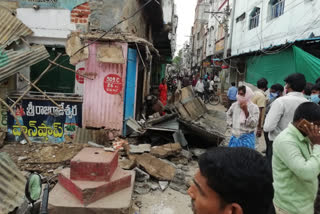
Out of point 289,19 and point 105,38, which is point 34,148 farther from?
point 289,19

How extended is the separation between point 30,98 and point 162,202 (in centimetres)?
455

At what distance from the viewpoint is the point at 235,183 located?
84cm

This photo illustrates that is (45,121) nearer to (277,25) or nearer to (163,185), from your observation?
(163,185)

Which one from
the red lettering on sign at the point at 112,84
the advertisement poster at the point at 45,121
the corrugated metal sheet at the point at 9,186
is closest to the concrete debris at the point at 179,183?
the corrugated metal sheet at the point at 9,186

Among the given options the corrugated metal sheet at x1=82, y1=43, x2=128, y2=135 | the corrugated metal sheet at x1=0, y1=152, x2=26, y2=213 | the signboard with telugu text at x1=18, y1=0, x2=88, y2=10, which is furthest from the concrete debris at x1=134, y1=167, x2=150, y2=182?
the signboard with telugu text at x1=18, y1=0, x2=88, y2=10

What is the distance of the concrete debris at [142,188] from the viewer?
14.1 feet

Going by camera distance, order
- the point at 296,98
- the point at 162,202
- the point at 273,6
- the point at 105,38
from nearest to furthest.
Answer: the point at 296,98 < the point at 162,202 < the point at 105,38 < the point at 273,6

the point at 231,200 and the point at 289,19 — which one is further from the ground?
the point at 289,19

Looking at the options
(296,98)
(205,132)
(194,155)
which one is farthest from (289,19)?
(296,98)

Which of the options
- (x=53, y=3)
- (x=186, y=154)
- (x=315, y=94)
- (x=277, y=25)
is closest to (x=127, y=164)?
(x=186, y=154)

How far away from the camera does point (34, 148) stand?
598cm

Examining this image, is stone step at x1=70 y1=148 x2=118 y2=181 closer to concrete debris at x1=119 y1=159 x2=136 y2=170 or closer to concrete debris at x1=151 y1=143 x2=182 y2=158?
concrete debris at x1=119 y1=159 x2=136 y2=170

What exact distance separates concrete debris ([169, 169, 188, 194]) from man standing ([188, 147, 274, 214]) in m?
3.73

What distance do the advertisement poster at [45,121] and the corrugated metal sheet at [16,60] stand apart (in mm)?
949
